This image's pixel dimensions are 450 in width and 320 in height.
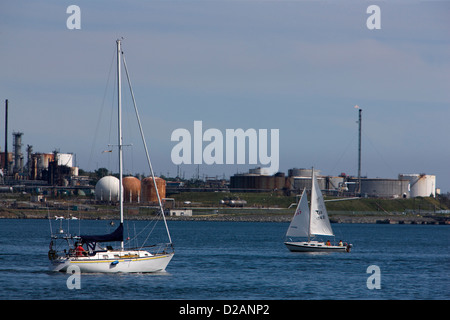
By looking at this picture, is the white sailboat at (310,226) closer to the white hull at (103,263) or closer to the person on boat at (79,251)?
the white hull at (103,263)

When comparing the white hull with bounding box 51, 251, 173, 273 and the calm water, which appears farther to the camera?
the white hull with bounding box 51, 251, 173, 273

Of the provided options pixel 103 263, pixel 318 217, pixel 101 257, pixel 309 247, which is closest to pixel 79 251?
pixel 101 257

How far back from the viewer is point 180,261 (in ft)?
233

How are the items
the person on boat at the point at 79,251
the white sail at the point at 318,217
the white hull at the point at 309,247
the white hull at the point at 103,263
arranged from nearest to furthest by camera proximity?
the white hull at the point at 103,263, the person on boat at the point at 79,251, the white hull at the point at 309,247, the white sail at the point at 318,217

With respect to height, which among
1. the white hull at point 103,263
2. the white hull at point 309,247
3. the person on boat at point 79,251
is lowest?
the white hull at point 309,247

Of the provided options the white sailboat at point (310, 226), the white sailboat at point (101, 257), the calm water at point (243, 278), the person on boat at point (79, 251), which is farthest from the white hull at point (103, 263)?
the white sailboat at point (310, 226)

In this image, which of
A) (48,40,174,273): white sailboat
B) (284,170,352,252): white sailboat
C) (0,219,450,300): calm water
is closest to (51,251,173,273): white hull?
(48,40,174,273): white sailboat

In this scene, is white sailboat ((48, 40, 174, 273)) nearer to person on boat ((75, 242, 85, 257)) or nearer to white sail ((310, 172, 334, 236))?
person on boat ((75, 242, 85, 257))

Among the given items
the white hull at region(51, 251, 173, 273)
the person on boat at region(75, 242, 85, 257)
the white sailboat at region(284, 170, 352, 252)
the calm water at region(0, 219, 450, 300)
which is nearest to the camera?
the calm water at region(0, 219, 450, 300)
